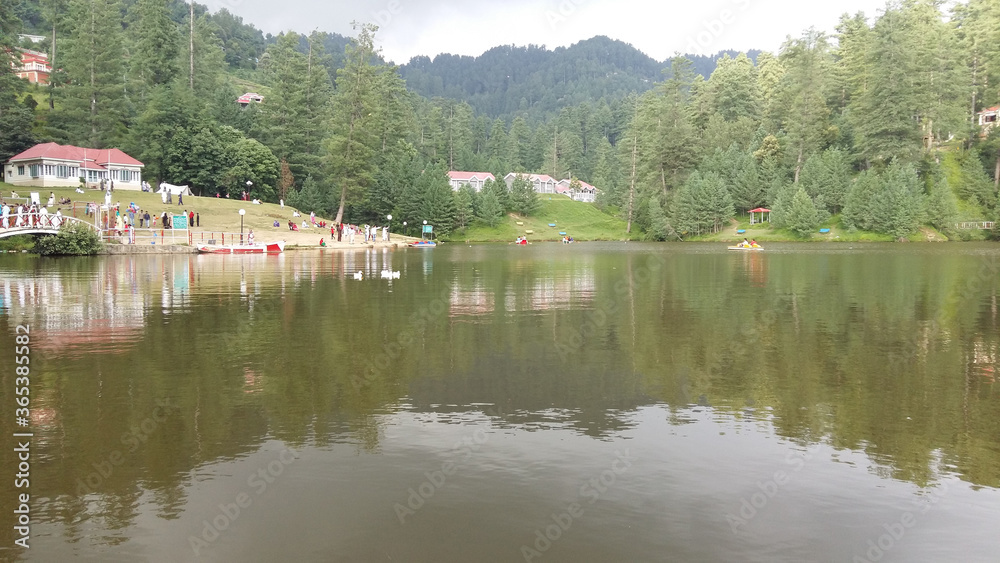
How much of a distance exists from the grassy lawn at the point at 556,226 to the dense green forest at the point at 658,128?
3.39m

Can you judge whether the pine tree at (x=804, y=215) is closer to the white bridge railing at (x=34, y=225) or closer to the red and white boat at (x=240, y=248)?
the red and white boat at (x=240, y=248)

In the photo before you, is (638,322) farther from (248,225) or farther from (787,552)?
(248,225)

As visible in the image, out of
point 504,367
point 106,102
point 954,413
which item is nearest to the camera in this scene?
point 954,413

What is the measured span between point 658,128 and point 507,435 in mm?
115144

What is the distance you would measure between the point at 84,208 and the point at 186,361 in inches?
2406

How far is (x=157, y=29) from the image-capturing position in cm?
Result: 10212

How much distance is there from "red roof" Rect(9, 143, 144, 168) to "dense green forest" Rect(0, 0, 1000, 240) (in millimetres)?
5800

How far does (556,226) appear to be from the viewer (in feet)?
431

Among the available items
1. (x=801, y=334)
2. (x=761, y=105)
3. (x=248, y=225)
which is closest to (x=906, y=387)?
(x=801, y=334)

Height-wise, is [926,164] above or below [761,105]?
below

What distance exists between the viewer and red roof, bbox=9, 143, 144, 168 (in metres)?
75.9

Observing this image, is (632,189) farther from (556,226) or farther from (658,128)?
(556,226)

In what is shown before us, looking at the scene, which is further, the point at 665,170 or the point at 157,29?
the point at 665,170

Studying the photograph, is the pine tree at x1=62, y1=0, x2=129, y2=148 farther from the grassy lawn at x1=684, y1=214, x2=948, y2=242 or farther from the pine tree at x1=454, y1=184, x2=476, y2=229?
the grassy lawn at x1=684, y1=214, x2=948, y2=242
